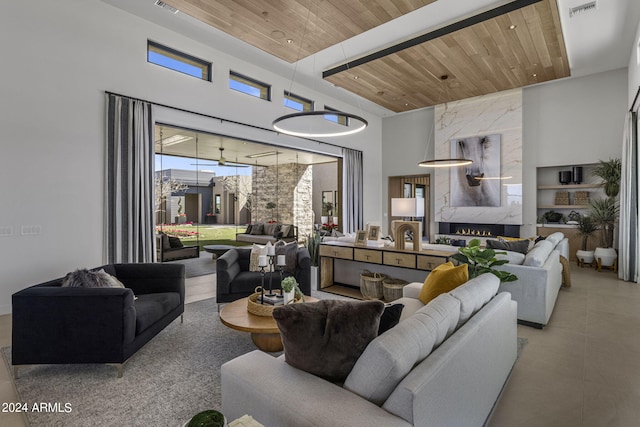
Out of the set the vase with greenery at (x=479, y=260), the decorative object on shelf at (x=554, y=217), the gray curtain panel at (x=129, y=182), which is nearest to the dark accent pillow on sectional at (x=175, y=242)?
the gray curtain panel at (x=129, y=182)

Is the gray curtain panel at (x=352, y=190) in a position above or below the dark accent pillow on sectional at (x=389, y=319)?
above

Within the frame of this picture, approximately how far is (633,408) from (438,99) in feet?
24.0

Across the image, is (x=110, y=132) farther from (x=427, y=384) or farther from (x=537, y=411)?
(x=537, y=411)

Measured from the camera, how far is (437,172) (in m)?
8.79

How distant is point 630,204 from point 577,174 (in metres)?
1.65

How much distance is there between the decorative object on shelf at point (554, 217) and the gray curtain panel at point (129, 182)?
27.0 feet

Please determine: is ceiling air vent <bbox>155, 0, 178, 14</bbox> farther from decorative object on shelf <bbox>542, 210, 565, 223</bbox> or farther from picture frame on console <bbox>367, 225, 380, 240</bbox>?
decorative object on shelf <bbox>542, 210, 565, 223</bbox>

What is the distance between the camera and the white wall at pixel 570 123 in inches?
258

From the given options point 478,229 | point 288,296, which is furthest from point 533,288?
point 478,229

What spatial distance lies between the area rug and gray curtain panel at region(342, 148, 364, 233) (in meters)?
5.81

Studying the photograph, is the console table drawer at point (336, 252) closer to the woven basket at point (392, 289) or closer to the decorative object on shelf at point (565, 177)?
the woven basket at point (392, 289)

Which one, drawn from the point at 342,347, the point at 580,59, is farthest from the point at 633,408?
the point at 580,59

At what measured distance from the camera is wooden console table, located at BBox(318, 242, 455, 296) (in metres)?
3.91

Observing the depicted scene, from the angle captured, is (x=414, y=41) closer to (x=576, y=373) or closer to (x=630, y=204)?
(x=630, y=204)
